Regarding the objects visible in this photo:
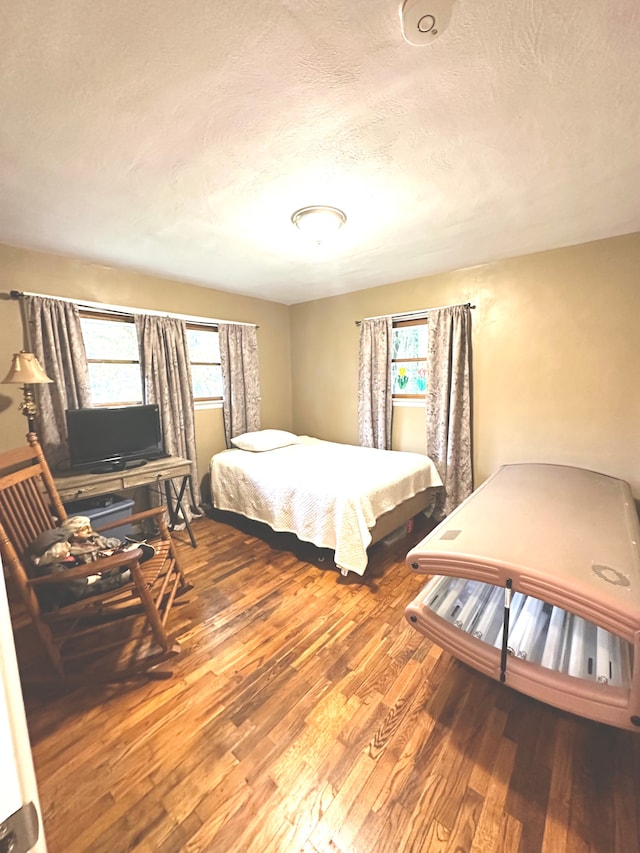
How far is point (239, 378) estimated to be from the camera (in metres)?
3.94

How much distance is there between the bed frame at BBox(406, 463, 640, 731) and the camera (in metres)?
1.15

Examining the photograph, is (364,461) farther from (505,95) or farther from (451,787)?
(505,95)

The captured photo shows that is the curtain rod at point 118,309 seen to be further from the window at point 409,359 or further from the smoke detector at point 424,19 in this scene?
the smoke detector at point 424,19

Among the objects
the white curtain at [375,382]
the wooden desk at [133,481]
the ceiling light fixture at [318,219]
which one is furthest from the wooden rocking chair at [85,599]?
the white curtain at [375,382]

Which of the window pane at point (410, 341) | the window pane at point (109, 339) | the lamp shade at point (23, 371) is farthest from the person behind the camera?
the window pane at point (410, 341)

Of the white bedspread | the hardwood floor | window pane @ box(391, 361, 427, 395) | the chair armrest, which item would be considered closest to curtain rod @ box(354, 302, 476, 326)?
window pane @ box(391, 361, 427, 395)

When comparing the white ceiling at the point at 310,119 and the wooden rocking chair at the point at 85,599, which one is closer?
the white ceiling at the point at 310,119

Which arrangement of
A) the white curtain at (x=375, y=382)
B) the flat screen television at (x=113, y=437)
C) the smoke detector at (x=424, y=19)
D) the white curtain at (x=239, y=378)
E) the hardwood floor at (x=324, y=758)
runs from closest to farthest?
1. the smoke detector at (x=424, y=19)
2. the hardwood floor at (x=324, y=758)
3. the flat screen television at (x=113, y=437)
4. the white curtain at (x=375, y=382)
5. the white curtain at (x=239, y=378)

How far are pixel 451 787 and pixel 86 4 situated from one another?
268 centimetres

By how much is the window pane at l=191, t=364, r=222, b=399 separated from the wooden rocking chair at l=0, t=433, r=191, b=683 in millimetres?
1761

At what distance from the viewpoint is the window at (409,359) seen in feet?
11.5

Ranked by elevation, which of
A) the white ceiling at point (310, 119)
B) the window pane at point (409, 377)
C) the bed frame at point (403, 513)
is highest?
the white ceiling at point (310, 119)

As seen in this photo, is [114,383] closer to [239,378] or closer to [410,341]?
[239,378]

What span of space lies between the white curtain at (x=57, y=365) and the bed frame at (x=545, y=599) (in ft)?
9.31
